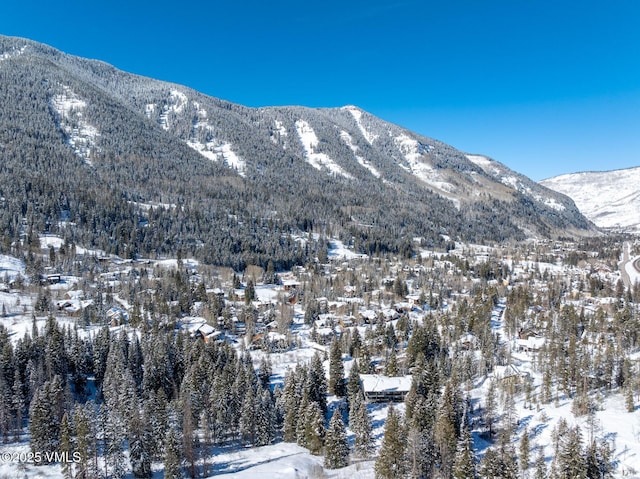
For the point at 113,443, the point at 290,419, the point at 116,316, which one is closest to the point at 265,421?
the point at 290,419

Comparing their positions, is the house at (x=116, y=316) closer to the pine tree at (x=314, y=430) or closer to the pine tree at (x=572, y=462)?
the pine tree at (x=314, y=430)

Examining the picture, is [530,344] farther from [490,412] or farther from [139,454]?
[139,454]

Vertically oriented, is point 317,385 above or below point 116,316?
below

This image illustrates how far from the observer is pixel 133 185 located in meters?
198

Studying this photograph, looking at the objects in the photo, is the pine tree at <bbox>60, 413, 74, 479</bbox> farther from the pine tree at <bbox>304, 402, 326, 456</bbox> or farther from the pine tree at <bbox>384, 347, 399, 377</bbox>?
the pine tree at <bbox>384, 347, 399, 377</bbox>

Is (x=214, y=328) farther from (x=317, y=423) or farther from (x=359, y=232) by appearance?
(x=359, y=232)

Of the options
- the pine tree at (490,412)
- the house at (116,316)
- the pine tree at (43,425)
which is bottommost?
the pine tree at (490,412)

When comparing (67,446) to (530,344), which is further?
(530,344)

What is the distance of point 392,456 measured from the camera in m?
39.2

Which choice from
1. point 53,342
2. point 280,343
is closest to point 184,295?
point 280,343

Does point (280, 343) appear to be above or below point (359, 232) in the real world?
below

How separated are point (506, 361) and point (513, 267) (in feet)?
322

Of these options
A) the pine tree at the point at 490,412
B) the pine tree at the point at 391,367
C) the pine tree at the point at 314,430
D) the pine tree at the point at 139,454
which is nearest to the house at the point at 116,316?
the pine tree at the point at 139,454

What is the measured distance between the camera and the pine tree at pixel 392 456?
38250 millimetres
